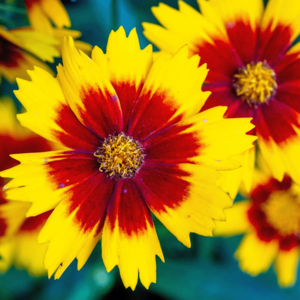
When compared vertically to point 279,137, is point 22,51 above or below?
above

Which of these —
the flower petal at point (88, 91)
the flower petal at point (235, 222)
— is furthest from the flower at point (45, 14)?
the flower petal at point (235, 222)

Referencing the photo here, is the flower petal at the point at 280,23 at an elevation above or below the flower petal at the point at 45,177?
above

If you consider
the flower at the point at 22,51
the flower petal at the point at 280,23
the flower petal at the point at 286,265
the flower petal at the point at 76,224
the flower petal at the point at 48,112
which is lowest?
the flower petal at the point at 286,265

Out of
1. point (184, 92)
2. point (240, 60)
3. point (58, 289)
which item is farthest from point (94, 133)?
point (58, 289)

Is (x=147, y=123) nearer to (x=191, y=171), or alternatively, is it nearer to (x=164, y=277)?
(x=191, y=171)

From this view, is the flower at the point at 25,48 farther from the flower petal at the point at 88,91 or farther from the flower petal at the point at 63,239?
the flower petal at the point at 63,239

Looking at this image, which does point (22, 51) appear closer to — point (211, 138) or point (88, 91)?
point (88, 91)

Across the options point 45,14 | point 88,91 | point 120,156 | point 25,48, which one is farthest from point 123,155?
point 45,14
